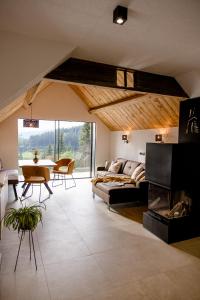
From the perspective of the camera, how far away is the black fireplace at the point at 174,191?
326 cm

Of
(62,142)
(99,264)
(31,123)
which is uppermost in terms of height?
(31,123)

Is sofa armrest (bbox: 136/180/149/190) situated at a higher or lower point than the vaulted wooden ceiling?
lower

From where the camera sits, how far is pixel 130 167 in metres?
6.36

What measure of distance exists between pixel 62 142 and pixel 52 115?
119 cm

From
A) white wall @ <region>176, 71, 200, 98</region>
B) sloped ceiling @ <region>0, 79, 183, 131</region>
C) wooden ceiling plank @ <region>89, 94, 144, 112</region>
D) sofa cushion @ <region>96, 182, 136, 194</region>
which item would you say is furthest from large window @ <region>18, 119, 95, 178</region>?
white wall @ <region>176, 71, 200, 98</region>

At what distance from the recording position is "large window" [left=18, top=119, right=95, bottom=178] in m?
7.83

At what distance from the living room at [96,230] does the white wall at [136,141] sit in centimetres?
169

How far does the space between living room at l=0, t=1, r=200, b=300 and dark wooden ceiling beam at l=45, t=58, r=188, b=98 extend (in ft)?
0.34

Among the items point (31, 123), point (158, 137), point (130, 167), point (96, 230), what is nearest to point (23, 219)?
point (96, 230)

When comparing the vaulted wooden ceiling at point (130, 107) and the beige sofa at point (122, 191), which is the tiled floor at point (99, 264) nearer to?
the beige sofa at point (122, 191)

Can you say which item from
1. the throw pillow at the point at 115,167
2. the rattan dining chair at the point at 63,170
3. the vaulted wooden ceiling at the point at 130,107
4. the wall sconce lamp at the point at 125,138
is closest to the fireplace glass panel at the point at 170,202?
the vaulted wooden ceiling at the point at 130,107

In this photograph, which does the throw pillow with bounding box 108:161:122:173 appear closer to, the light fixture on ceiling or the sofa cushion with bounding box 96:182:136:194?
the sofa cushion with bounding box 96:182:136:194

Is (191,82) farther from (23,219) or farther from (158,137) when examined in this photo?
(23,219)

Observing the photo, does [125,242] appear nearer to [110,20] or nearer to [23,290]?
[23,290]
